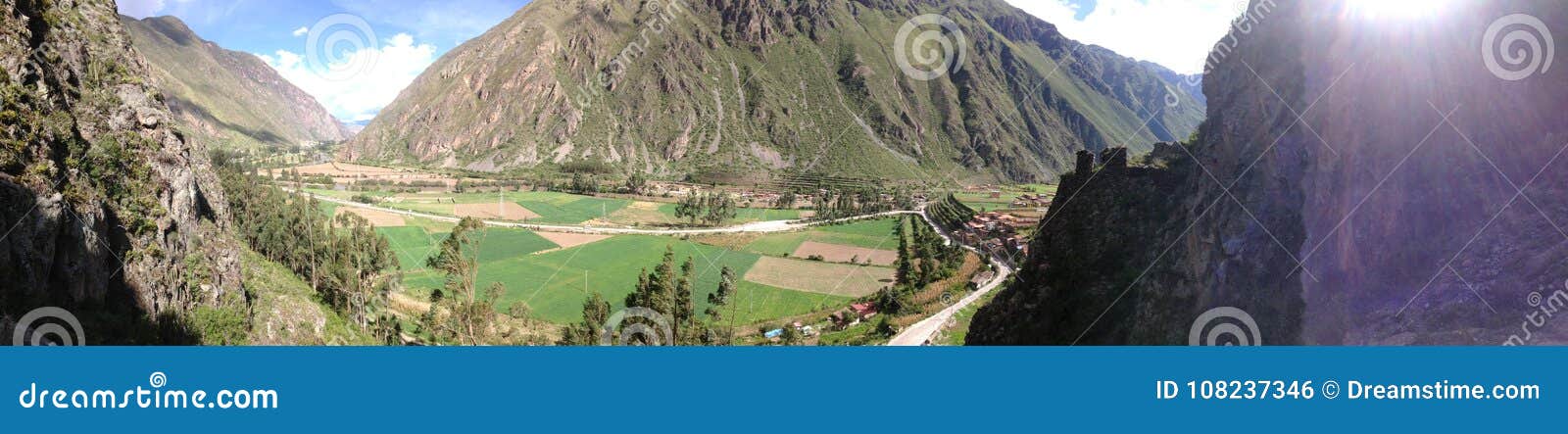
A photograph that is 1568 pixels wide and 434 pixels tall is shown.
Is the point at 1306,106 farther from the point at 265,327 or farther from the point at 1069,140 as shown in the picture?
the point at 1069,140

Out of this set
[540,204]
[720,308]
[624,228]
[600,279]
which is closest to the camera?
[720,308]

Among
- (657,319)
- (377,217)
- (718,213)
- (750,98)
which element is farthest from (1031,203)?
(750,98)

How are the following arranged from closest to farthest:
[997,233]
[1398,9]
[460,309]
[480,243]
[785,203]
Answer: [1398,9] < [460,309] < [997,233] < [480,243] < [785,203]

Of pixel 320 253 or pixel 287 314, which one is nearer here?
pixel 287 314

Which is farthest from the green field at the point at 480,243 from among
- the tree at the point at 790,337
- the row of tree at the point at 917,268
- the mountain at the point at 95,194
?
the row of tree at the point at 917,268

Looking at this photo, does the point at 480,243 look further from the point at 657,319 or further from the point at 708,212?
the point at 708,212

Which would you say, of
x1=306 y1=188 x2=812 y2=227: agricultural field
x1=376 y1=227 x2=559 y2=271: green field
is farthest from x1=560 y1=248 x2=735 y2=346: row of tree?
x1=306 y1=188 x2=812 y2=227: agricultural field

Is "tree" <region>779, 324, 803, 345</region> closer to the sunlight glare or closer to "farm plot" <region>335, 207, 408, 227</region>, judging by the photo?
the sunlight glare
